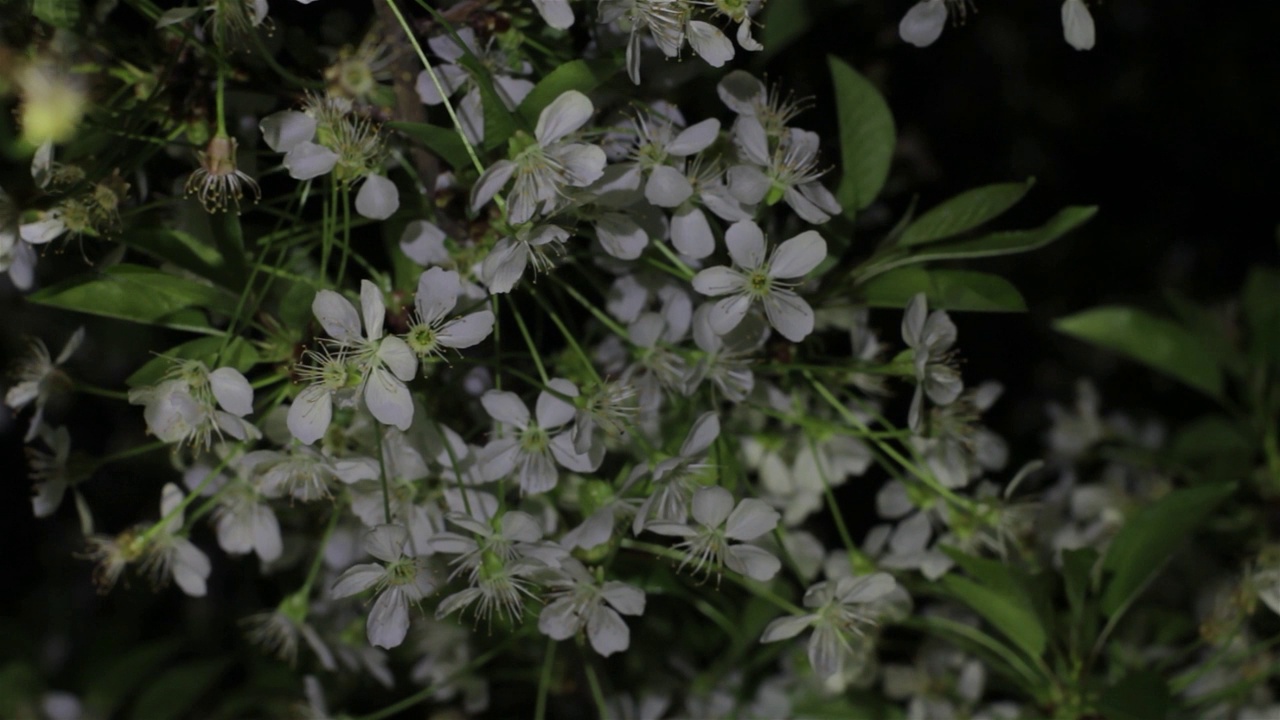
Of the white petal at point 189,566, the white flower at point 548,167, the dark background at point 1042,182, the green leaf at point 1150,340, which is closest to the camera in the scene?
the white flower at point 548,167

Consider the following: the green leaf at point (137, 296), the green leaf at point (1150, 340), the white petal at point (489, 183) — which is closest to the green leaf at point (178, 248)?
the green leaf at point (137, 296)

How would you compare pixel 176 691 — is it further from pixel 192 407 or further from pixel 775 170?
pixel 775 170

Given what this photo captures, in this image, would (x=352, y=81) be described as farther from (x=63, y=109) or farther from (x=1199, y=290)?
(x=1199, y=290)

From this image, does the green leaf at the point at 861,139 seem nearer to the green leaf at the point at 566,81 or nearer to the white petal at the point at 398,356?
the green leaf at the point at 566,81

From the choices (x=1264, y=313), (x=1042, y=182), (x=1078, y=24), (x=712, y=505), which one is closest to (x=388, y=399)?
(x=712, y=505)

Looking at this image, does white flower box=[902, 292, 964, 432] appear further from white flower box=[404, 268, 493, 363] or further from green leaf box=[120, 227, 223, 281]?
green leaf box=[120, 227, 223, 281]

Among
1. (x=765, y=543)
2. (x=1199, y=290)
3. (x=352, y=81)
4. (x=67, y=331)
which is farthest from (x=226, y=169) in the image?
(x=1199, y=290)

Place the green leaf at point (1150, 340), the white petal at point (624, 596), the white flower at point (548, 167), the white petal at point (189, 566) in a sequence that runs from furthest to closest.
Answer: the green leaf at point (1150, 340) → the white petal at point (189, 566) → the white petal at point (624, 596) → the white flower at point (548, 167)
